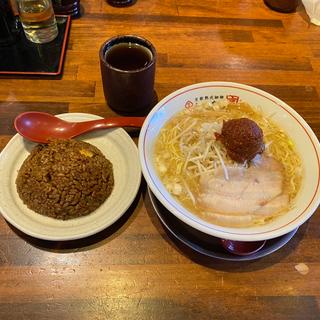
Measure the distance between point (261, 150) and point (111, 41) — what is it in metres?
0.63

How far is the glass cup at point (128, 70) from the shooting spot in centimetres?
116

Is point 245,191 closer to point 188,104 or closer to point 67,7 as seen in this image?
point 188,104

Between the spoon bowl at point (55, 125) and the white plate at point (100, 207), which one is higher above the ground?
the spoon bowl at point (55, 125)

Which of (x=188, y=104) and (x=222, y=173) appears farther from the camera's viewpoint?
(x=188, y=104)

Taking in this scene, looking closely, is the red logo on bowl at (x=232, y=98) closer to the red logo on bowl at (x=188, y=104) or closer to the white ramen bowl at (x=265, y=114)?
the white ramen bowl at (x=265, y=114)

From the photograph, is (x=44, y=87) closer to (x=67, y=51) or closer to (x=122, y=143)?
(x=67, y=51)

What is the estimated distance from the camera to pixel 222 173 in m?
1.01

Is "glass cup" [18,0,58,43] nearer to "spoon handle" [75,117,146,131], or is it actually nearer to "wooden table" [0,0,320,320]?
"wooden table" [0,0,320,320]

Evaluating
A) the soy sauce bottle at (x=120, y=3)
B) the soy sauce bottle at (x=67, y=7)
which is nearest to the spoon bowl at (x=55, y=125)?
the soy sauce bottle at (x=67, y=7)

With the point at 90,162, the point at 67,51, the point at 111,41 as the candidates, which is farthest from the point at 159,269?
the point at 67,51

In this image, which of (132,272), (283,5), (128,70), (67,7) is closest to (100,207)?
(132,272)

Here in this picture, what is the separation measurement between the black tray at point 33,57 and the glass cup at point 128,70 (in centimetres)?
30

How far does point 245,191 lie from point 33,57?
102cm

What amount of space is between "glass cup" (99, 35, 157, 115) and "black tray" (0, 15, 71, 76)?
30 cm
